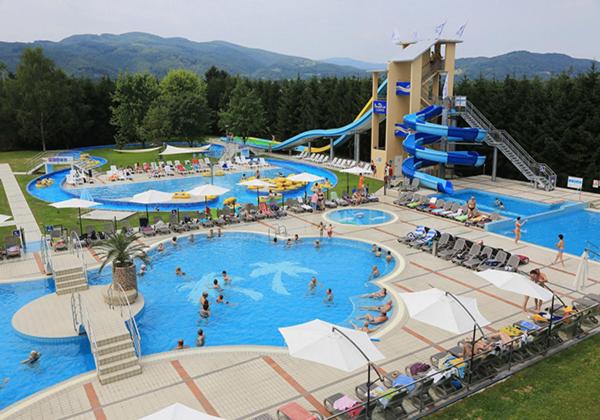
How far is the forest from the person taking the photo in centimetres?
3091

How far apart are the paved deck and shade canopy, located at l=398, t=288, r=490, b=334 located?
724cm

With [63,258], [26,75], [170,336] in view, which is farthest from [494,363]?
[26,75]

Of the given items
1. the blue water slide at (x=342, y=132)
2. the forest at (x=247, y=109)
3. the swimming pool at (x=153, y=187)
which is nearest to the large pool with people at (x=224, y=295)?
the swimming pool at (x=153, y=187)

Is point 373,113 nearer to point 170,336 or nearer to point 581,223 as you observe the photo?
point 581,223

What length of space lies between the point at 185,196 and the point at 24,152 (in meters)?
32.5

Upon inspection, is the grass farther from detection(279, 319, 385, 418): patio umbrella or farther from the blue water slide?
the blue water slide

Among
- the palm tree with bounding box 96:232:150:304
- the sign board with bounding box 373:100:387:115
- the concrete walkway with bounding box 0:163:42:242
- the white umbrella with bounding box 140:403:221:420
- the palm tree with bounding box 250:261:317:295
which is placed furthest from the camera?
the sign board with bounding box 373:100:387:115

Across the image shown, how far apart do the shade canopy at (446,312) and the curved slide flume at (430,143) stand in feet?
64.2

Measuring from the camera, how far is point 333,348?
8.98 meters

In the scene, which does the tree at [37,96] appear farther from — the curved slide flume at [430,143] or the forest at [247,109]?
the curved slide flume at [430,143]

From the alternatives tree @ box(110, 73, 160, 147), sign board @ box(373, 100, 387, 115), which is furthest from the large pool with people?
tree @ box(110, 73, 160, 147)

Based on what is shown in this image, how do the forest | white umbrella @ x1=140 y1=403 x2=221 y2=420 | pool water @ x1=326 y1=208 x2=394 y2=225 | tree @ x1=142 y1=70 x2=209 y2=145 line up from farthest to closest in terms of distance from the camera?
tree @ x1=142 y1=70 x2=209 y2=145
the forest
pool water @ x1=326 y1=208 x2=394 y2=225
white umbrella @ x1=140 y1=403 x2=221 y2=420

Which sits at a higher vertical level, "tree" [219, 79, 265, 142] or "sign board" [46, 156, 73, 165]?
"tree" [219, 79, 265, 142]

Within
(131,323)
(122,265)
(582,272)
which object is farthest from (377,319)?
(122,265)
